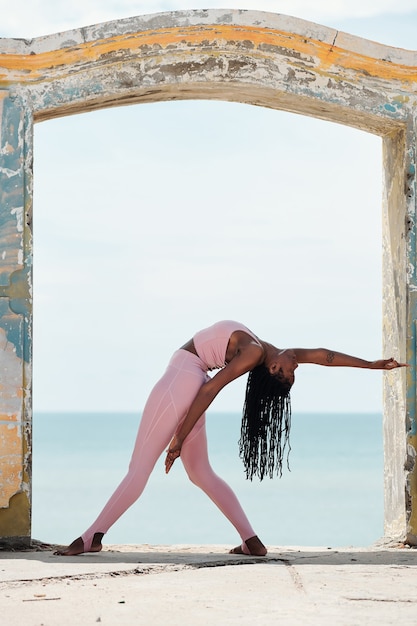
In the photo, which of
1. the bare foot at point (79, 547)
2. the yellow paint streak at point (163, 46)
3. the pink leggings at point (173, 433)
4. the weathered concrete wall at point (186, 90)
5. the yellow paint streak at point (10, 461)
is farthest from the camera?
the yellow paint streak at point (163, 46)

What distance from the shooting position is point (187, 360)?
20.4ft

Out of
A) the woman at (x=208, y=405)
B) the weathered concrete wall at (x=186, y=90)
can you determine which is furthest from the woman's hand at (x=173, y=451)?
the weathered concrete wall at (x=186, y=90)

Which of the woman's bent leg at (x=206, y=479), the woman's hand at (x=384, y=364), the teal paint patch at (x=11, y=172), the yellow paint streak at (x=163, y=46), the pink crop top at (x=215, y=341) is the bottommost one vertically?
the woman's bent leg at (x=206, y=479)

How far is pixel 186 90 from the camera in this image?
7.15 metres

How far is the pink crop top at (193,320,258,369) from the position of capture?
20.2 ft

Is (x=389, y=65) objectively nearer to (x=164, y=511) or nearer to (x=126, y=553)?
(x=126, y=553)

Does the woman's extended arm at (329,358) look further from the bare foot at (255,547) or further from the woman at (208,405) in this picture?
the bare foot at (255,547)

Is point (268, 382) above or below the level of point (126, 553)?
above

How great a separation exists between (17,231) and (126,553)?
6.13 feet

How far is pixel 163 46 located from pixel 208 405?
214 centimetres

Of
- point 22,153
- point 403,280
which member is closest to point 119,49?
point 22,153

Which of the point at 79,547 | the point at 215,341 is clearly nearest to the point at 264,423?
the point at 215,341

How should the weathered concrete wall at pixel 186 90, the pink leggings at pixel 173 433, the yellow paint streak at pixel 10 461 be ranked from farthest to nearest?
the weathered concrete wall at pixel 186 90 → the yellow paint streak at pixel 10 461 → the pink leggings at pixel 173 433

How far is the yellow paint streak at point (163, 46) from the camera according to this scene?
689cm
